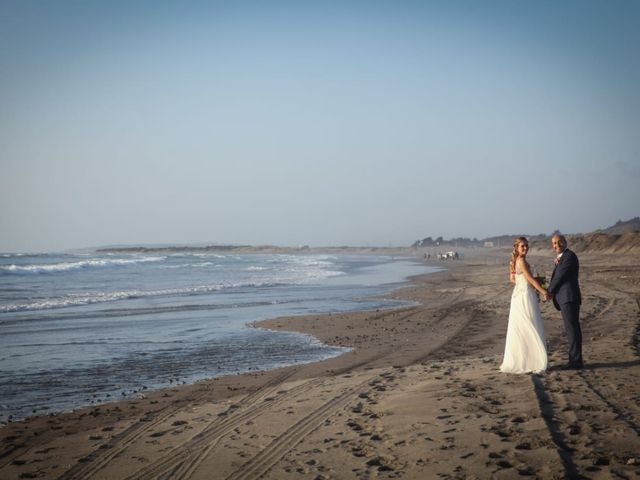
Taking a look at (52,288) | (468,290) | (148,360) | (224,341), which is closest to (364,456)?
(148,360)

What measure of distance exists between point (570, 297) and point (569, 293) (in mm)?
58

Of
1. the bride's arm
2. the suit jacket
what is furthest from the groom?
the bride's arm

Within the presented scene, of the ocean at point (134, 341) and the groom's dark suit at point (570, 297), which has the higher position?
the groom's dark suit at point (570, 297)

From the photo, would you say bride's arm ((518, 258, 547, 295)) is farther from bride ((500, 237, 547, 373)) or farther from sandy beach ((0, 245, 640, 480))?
sandy beach ((0, 245, 640, 480))

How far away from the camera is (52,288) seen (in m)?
27.6

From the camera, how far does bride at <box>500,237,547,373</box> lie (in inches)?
288

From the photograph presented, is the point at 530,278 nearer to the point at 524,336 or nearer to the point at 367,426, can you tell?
the point at 524,336

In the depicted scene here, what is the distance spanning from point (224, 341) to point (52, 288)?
19074 millimetres

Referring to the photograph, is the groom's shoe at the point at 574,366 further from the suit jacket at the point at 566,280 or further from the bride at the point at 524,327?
the suit jacket at the point at 566,280

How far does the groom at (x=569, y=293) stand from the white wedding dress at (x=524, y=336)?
337 millimetres

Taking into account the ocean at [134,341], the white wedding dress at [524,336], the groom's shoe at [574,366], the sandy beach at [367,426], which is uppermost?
the white wedding dress at [524,336]

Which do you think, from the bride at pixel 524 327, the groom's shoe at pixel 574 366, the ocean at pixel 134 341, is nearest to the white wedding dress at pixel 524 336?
the bride at pixel 524 327

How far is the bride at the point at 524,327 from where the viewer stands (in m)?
7.31

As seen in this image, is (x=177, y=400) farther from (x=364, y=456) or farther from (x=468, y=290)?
(x=468, y=290)
